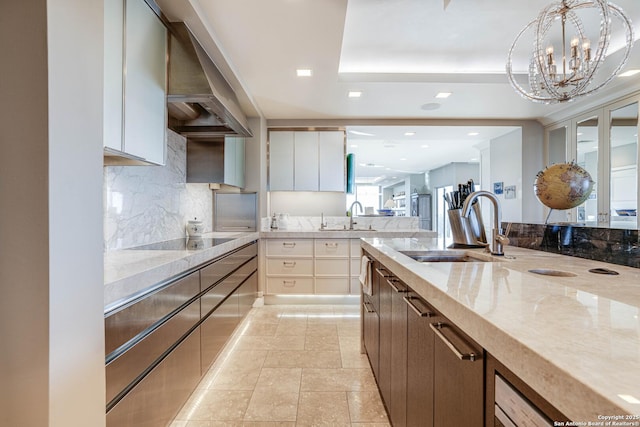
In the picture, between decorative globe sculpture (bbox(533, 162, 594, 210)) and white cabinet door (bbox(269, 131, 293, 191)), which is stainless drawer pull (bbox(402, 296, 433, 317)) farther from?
white cabinet door (bbox(269, 131, 293, 191))

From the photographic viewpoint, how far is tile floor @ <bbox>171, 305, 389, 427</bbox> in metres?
1.71

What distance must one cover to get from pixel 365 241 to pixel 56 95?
1.87 m

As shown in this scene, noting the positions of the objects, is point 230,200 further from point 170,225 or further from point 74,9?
point 74,9

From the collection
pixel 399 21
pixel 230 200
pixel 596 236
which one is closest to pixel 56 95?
pixel 596 236

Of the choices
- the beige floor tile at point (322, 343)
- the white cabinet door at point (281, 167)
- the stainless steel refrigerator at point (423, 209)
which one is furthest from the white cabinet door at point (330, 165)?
the stainless steel refrigerator at point (423, 209)

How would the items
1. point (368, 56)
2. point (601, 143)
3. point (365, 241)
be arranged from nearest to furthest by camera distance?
point (365, 241) < point (368, 56) < point (601, 143)

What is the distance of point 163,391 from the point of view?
1435 millimetres

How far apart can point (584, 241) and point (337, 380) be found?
1677 mm

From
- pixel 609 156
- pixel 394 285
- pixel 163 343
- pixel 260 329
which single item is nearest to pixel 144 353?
pixel 163 343

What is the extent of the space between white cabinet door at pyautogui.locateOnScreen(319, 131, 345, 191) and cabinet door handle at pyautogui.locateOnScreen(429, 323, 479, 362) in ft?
10.8

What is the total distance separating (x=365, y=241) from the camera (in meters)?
2.27

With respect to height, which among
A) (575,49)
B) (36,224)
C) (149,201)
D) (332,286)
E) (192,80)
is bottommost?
(332,286)

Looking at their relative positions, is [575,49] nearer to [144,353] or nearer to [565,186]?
[565,186]

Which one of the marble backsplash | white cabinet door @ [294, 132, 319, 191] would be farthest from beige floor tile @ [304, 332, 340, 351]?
white cabinet door @ [294, 132, 319, 191]
